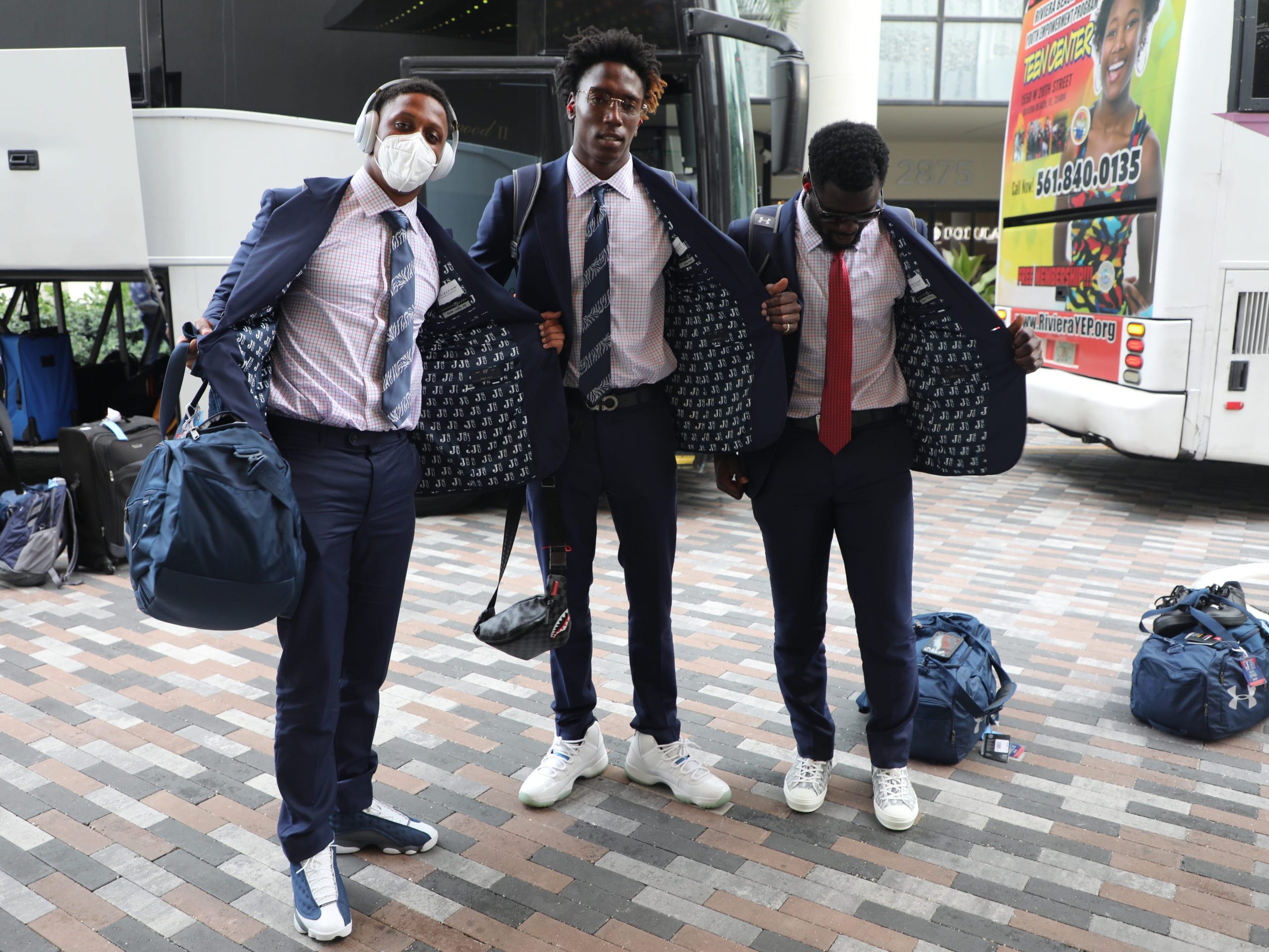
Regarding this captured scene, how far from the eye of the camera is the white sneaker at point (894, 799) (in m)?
3.04

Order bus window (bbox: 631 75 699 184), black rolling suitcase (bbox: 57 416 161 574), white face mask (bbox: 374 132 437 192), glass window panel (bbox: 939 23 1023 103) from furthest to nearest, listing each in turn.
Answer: glass window panel (bbox: 939 23 1023 103) < bus window (bbox: 631 75 699 184) < black rolling suitcase (bbox: 57 416 161 574) < white face mask (bbox: 374 132 437 192)

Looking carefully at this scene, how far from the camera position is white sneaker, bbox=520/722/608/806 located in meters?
3.19

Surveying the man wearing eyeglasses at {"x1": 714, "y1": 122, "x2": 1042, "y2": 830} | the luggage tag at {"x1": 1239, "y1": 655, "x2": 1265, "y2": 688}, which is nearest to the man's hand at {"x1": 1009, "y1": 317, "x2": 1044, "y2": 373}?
the man wearing eyeglasses at {"x1": 714, "y1": 122, "x2": 1042, "y2": 830}

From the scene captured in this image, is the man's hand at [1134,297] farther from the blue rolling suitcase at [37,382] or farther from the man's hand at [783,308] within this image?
the blue rolling suitcase at [37,382]

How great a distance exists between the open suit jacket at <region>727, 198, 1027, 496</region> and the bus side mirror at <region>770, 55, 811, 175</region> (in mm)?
2725

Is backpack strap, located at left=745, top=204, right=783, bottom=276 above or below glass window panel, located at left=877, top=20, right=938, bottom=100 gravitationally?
below

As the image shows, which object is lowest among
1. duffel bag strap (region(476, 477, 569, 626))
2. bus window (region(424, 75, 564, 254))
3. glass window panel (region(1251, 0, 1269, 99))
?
duffel bag strap (region(476, 477, 569, 626))

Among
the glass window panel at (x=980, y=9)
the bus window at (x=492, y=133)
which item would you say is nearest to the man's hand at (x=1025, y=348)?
the bus window at (x=492, y=133)

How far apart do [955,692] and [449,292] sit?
212cm

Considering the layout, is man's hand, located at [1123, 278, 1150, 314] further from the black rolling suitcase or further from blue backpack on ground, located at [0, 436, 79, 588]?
blue backpack on ground, located at [0, 436, 79, 588]

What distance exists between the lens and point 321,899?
2.54 metres

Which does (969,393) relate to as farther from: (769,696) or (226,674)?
(226,674)

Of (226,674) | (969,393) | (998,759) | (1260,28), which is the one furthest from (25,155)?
(1260,28)

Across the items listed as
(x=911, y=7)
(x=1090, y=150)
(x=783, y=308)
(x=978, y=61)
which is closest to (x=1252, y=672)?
(x=783, y=308)
